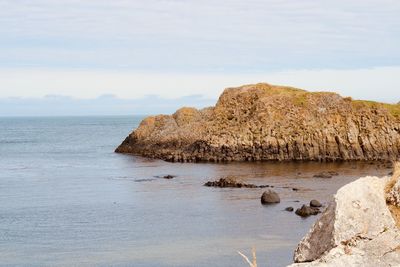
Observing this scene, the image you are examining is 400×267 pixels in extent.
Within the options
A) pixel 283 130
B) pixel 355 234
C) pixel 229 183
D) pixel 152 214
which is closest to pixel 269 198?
pixel 152 214

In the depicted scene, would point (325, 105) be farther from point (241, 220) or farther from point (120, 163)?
point (241, 220)

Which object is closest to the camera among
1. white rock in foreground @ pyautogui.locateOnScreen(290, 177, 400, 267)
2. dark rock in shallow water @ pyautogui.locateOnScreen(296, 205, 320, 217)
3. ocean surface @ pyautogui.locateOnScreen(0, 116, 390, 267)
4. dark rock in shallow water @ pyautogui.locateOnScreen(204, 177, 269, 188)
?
white rock in foreground @ pyautogui.locateOnScreen(290, 177, 400, 267)

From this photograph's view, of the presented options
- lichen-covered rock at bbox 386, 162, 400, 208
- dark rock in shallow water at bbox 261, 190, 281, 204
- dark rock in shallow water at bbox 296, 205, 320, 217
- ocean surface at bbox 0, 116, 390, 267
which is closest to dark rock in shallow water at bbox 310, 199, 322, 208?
ocean surface at bbox 0, 116, 390, 267

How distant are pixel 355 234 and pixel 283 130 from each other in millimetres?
96400

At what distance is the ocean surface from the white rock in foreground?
1789 cm

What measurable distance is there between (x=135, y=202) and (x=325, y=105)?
58.7 m

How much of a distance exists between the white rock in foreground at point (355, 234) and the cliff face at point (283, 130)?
298 feet

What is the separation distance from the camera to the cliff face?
108812 mm

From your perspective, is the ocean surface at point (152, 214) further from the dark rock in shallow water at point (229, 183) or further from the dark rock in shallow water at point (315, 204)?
the dark rock in shallow water at point (315, 204)

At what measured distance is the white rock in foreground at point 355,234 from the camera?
15406mm

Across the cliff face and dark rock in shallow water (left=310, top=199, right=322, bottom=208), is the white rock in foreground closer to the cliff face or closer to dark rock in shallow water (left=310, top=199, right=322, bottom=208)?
dark rock in shallow water (left=310, top=199, right=322, bottom=208)

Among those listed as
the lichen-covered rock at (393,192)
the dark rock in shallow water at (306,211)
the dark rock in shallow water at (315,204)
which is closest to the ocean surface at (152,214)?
the dark rock in shallow water at (306,211)

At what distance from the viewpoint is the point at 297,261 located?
16.6m

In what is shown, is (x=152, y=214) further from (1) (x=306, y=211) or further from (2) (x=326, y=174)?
(2) (x=326, y=174)
